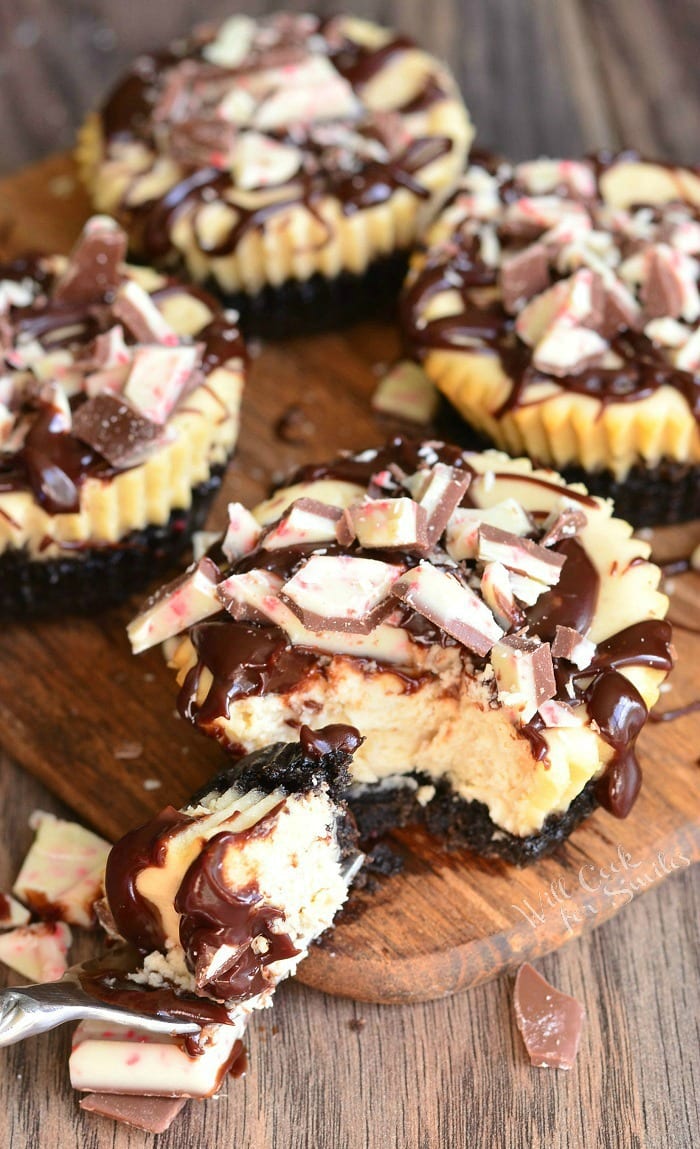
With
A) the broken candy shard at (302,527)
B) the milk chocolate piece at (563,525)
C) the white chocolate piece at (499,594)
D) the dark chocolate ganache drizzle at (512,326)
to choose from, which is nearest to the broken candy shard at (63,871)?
the broken candy shard at (302,527)

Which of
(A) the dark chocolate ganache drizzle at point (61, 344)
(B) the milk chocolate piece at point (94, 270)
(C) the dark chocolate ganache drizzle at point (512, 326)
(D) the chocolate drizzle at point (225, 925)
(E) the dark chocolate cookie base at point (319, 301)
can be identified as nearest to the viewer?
(D) the chocolate drizzle at point (225, 925)

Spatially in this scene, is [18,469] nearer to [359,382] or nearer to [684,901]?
[359,382]

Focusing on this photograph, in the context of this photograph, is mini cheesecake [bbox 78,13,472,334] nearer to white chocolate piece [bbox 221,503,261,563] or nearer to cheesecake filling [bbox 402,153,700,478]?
cheesecake filling [bbox 402,153,700,478]

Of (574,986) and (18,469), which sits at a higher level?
(18,469)

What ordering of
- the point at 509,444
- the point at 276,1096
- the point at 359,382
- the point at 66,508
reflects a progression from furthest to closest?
the point at 359,382
the point at 509,444
the point at 66,508
the point at 276,1096

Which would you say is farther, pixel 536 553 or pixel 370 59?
pixel 370 59

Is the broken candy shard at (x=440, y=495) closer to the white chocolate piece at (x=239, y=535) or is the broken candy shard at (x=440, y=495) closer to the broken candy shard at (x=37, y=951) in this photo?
the white chocolate piece at (x=239, y=535)

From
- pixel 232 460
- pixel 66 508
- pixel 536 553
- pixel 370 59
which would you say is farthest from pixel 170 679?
pixel 370 59
